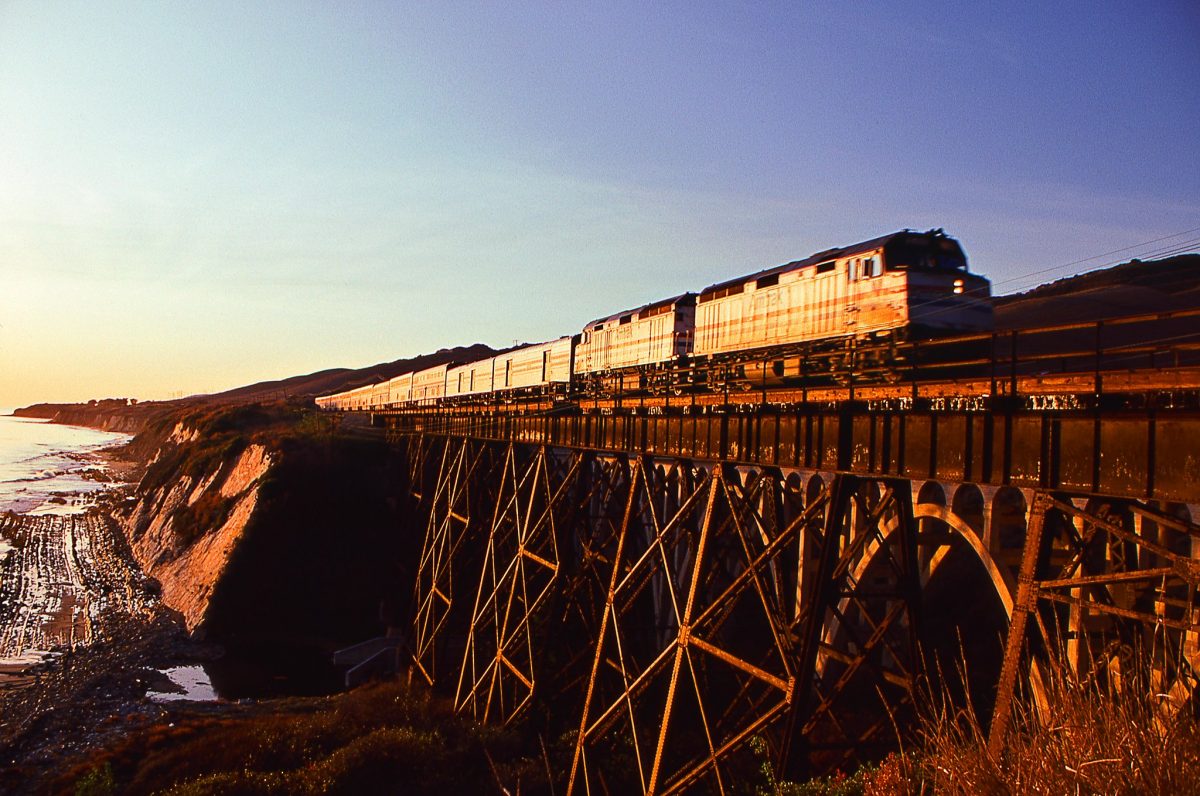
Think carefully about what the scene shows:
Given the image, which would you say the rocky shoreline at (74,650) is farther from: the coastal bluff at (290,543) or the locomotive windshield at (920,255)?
the locomotive windshield at (920,255)

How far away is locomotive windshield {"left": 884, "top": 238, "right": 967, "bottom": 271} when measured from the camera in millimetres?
16734

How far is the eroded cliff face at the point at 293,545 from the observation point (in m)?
33.7

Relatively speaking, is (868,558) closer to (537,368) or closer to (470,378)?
(537,368)

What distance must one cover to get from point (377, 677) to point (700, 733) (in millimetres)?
14174

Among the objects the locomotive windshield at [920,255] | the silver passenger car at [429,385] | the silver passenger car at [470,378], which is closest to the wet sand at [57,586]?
the silver passenger car at [470,378]

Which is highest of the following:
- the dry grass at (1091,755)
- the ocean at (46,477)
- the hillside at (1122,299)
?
the hillside at (1122,299)

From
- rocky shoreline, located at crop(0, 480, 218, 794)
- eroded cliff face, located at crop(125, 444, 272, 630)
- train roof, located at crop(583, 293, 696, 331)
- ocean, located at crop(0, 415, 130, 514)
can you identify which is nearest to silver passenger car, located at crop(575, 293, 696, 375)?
train roof, located at crop(583, 293, 696, 331)

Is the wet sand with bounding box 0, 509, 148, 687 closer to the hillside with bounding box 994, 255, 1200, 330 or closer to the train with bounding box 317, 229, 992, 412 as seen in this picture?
the train with bounding box 317, 229, 992, 412

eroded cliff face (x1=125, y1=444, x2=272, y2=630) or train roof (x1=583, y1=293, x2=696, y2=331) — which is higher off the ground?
train roof (x1=583, y1=293, x2=696, y2=331)

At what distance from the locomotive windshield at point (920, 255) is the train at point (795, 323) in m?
0.02

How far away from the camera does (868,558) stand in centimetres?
1317

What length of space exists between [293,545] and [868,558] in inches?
1167

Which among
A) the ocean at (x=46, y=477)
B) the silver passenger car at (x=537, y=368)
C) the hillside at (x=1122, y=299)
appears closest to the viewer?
the silver passenger car at (x=537, y=368)

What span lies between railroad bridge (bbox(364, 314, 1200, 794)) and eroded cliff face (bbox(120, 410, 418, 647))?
1262 cm
